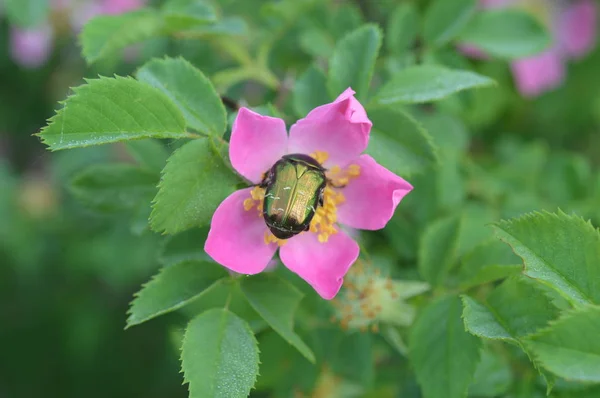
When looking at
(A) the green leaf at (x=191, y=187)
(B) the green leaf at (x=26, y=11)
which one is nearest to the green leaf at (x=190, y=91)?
(A) the green leaf at (x=191, y=187)

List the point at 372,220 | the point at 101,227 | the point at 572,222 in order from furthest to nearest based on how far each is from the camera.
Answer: the point at 101,227, the point at 372,220, the point at 572,222

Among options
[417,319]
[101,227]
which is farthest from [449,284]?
[101,227]

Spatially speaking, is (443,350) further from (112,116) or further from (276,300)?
(112,116)

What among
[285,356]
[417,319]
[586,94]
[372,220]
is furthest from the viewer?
[586,94]

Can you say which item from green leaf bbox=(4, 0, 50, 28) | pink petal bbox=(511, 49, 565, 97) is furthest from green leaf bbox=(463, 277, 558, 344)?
green leaf bbox=(4, 0, 50, 28)

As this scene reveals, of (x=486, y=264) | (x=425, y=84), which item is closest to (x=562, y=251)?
(x=486, y=264)

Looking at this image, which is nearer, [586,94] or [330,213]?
[330,213]

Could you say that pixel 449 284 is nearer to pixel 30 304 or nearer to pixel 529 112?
pixel 529 112
